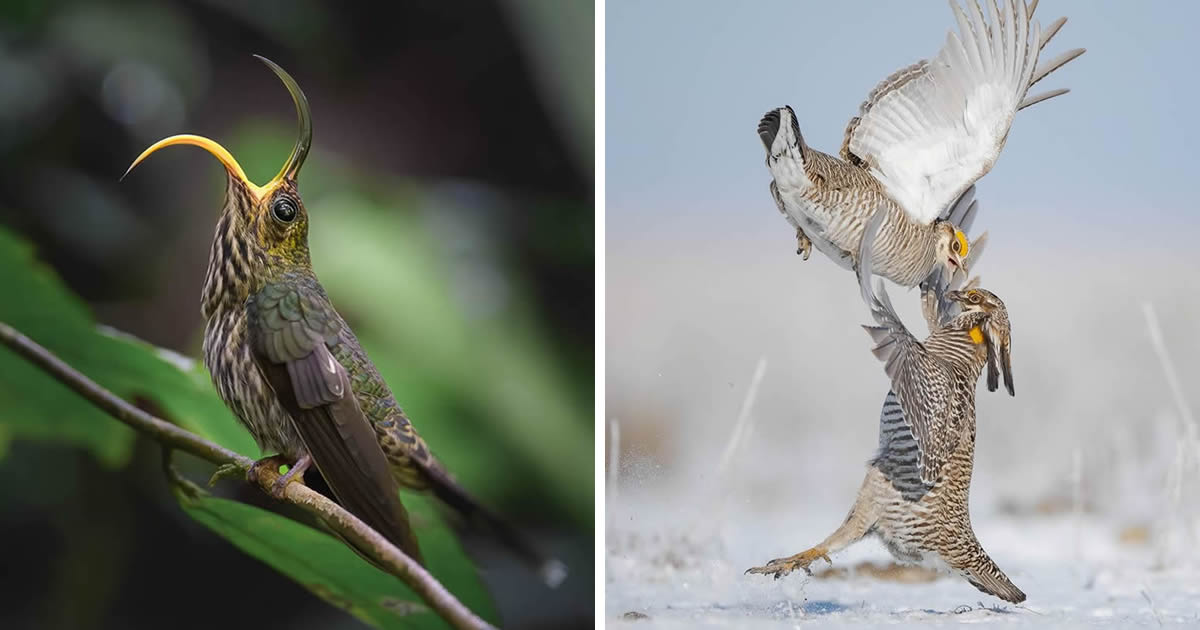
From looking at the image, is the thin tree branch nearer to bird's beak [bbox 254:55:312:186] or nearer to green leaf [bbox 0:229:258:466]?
green leaf [bbox 0:229:258:466]

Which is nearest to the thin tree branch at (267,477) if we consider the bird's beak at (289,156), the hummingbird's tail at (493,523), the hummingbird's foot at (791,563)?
the hummingbird's tail at (493,523)

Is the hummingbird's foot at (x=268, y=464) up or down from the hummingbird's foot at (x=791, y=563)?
up

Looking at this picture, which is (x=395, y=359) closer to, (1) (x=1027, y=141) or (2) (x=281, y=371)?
(2) (x=281, y=371)

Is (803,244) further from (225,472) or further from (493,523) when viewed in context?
(225,472)

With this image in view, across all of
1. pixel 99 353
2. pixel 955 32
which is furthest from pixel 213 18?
pixel 955 32

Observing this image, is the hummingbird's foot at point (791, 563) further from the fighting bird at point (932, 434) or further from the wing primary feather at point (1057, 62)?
the wing primary feather at point (1057, 62)

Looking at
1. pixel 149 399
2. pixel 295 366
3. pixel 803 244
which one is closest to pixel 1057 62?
pixel 803 244

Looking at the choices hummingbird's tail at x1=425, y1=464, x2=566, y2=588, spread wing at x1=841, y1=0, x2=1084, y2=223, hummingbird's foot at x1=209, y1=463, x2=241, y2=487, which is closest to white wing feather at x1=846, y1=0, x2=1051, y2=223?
spread wing at x1=841, y1=0, x2=1084, y2=223
